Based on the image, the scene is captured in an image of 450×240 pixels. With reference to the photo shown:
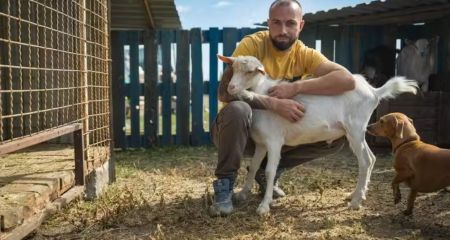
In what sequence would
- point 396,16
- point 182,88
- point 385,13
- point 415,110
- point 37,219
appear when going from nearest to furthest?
point 37,219 < point 415,110 < point 385,13 < point 396,16 < point 182,88

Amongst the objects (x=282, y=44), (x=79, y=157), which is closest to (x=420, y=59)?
(x=282, y=44)

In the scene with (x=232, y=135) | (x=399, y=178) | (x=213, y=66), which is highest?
(x=213, y=66)

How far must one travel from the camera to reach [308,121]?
3.94 m

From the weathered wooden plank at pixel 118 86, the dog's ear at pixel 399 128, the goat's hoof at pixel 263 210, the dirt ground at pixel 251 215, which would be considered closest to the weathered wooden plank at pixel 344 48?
the dirt ground at pixel 251 215

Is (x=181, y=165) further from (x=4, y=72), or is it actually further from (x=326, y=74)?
(x=326, y=74)

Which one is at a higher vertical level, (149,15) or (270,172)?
(149,15)

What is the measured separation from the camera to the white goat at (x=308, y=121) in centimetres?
382

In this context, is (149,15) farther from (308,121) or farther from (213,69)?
(308,121)

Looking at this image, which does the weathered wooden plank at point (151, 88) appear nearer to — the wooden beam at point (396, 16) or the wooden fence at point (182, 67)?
the wooden fence at point (182, 67)

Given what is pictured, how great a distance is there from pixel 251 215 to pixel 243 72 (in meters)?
1.14

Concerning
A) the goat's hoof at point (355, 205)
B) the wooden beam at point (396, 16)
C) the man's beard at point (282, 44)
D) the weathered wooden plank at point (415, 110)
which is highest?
the wooden beam at point (396, 16)

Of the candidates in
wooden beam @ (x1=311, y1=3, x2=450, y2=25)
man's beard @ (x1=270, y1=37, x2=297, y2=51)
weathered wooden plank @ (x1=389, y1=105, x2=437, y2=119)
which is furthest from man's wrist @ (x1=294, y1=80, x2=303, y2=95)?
wooden beam @ (x1=311, y1=3, x2=450, y2=25)

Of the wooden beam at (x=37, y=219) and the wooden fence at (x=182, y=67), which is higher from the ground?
the wooden fence at (x=182, y=67)

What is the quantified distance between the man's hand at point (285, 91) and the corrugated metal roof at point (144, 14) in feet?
15.5
